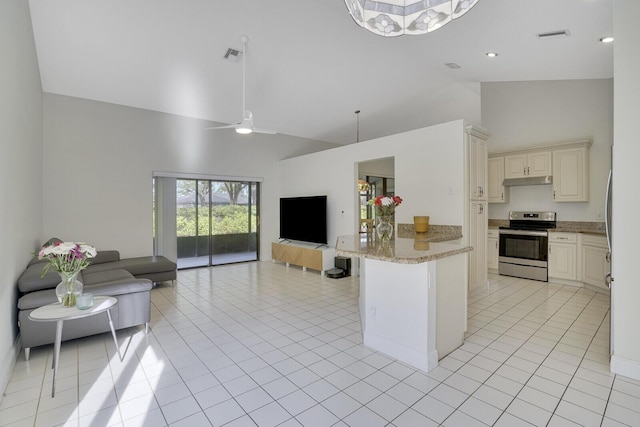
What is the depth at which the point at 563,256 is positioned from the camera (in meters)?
5.00

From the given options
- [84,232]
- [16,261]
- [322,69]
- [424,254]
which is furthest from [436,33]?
[84,232]

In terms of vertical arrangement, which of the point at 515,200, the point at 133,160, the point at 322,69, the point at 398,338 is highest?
the point at 322,69

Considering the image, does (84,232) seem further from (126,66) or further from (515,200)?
(515,200)

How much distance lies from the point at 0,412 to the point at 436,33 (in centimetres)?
513

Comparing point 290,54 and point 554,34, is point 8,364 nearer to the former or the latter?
point 290,54

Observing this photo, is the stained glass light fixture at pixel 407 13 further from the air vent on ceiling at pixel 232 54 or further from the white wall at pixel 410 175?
the air vent on ceiling at pixel 232 54

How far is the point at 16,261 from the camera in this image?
285 cm

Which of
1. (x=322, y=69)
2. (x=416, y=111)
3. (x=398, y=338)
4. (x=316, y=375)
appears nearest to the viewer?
(x=316, y=375)

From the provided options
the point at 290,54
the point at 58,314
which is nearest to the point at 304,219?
the point at 290,54

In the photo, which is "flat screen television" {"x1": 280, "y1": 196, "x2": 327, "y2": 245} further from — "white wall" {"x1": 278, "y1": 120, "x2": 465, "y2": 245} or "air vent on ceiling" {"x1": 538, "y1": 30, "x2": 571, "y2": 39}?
"air vent on ceiling" {"x1": 538, "y1": 30, "x2": 571, "y2": 39}

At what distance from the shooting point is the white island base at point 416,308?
2.42 m

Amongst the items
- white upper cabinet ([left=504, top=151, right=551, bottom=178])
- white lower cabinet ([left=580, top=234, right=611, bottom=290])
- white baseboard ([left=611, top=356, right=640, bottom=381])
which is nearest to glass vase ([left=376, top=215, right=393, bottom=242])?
white baseboard ([left=611, top=356, right=640, bottom=381])

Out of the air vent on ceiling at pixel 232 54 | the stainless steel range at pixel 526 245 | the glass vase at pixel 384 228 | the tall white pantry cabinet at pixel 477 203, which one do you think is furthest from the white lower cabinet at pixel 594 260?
the air vent on ceiling at pixel 232 54

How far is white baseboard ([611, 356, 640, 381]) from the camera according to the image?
2287mm
